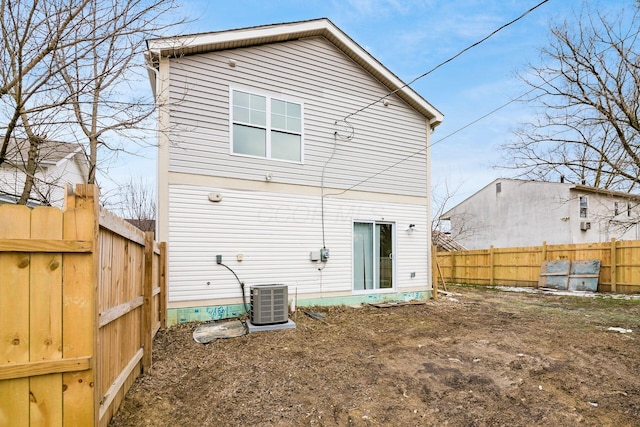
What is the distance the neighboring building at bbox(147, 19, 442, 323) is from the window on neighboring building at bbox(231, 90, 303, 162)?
0.08 feet

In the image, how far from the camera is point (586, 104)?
1067 cm

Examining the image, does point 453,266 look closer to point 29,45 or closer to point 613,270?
point 613,270

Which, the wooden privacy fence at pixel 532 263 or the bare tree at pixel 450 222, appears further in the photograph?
the bare tree at pixel 450 222

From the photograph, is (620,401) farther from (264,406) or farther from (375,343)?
(264,406)

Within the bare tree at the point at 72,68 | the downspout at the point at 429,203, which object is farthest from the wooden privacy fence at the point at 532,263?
the bare tree at the point at 72,68

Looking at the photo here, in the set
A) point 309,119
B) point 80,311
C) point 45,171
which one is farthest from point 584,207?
point 45,171

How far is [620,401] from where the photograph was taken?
3.38m

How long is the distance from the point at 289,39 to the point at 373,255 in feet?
18.2

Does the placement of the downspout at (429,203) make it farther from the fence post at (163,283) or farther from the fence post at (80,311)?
the fence post at (80,311)

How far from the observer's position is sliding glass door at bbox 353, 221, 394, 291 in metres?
8.37

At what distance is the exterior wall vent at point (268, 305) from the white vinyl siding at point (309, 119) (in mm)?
2505

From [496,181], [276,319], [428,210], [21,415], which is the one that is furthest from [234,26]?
[496,181]

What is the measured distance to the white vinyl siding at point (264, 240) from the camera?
6496 millimetres

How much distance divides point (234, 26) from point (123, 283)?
608 centimetres
